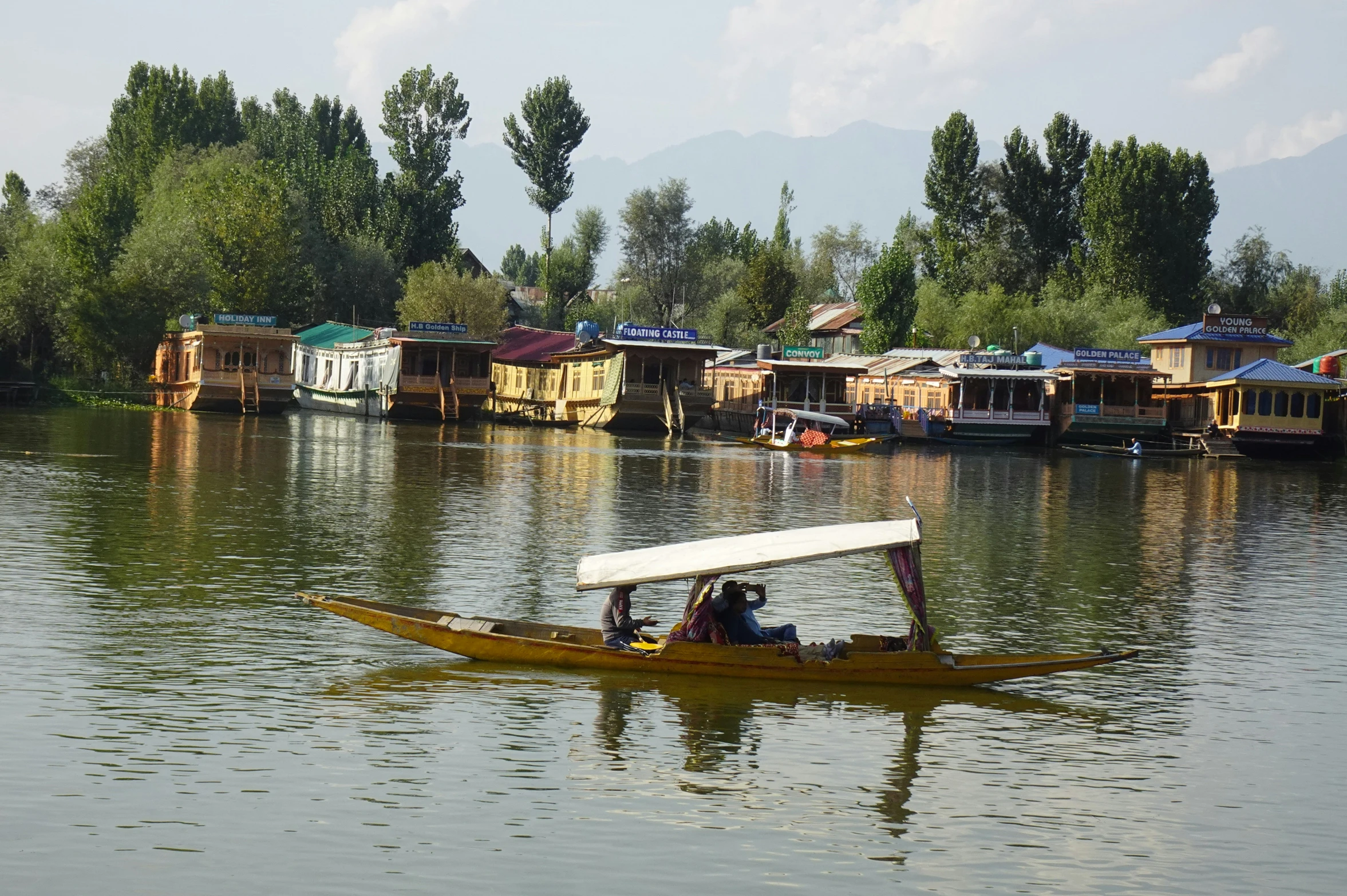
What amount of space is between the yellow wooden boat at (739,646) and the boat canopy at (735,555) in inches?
0.8

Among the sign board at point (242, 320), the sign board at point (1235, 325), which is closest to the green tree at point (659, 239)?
the sign board at point (242, 320)

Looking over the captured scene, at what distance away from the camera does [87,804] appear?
12469 mm

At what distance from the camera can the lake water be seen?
11.9m

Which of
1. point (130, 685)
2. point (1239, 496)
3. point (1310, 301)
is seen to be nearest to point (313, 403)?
point (1239, 496)

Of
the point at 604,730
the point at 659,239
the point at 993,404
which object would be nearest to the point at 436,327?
the point at 993,404

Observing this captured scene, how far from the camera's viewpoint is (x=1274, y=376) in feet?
240

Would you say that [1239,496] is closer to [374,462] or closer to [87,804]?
[374,462]

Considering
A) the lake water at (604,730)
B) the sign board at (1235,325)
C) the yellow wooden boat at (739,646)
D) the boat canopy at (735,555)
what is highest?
the sign board at (1235,325)

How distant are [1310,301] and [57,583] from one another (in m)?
102

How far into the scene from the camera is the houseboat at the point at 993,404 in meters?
79.6

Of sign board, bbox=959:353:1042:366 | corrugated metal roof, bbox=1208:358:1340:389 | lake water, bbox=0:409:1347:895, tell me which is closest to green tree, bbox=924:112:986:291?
sign board, bbox=959:353:1042:366

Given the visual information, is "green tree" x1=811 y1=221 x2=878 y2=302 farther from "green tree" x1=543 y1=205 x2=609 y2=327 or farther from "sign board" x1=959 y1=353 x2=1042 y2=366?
"sign board" x1=959 y1=353 x2=1042 y2=366

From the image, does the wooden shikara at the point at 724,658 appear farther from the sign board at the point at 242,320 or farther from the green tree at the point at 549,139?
the green tree at the point at 549,139

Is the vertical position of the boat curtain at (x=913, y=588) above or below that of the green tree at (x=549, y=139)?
below
